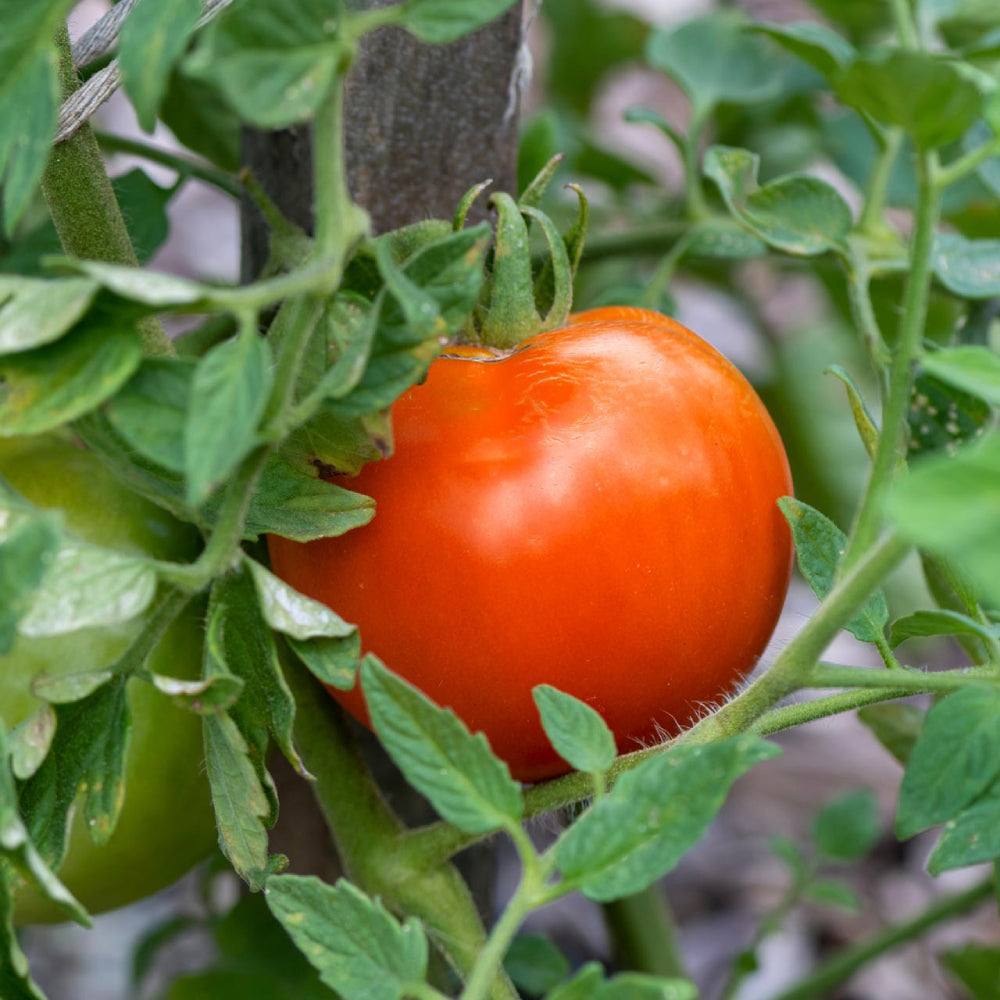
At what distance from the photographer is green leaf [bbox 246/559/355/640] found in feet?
1.47

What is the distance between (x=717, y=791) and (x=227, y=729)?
0.20 meters

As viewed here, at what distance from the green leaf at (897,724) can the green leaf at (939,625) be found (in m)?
0.28

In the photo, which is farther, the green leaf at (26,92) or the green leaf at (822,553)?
the green leaf at (822,553)

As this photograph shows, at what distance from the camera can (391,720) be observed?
39cm

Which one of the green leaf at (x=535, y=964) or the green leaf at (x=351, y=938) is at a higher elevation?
the green leaf at (x=351, y=938)

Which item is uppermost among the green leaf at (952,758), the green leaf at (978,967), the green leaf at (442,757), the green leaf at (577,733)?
the green leaf at (442,757)

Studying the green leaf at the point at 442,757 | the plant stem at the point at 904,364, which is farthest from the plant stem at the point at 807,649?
the green leaf at the point at 442,757

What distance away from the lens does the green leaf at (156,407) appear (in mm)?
→ 389

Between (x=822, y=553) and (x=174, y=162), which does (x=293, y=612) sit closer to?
(x=822, y=553)

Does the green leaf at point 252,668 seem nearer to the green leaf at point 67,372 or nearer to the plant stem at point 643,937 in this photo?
the green leaf at point 67,372

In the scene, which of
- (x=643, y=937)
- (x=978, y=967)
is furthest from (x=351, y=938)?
(x=978, y=967)

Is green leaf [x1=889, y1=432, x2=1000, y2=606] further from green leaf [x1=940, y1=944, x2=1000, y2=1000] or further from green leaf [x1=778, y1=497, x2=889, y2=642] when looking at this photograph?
green leaf [x1=940, y1=944, x2=1000, y2=1000]

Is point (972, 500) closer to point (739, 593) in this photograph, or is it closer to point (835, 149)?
point (739, 593)

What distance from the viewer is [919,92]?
1.27ft
